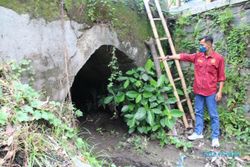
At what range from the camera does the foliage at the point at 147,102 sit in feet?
14.6

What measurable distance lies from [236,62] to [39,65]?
109 inches

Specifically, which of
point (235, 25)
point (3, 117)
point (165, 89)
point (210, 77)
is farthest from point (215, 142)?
point (3, 117)

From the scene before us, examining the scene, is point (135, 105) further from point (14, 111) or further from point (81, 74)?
point (14, 111)

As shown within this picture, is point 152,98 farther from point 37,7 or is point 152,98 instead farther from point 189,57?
point 37,7

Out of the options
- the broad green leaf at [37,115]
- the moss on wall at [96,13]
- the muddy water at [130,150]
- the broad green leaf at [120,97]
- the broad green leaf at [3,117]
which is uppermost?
the moss on wall at [96,13]

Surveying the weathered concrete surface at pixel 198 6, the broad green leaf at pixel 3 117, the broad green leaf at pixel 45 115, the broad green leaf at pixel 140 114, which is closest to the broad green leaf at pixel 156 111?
the broad green leaf at pixel 140 114

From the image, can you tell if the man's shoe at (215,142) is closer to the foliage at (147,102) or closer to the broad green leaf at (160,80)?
the foliage at (147,102)

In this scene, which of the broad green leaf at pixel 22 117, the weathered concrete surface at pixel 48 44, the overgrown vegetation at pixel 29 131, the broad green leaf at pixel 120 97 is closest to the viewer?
the overgrown vegetation at pixel 29 131

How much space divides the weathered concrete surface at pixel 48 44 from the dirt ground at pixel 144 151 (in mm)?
1077

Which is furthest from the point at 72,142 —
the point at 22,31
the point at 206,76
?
the point at 206,76

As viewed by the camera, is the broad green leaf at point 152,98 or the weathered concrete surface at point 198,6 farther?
the weathered concrete surface at point 198,6

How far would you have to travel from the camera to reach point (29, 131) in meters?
2.46

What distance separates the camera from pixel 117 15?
4.41 meters

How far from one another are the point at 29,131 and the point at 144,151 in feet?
6.99
